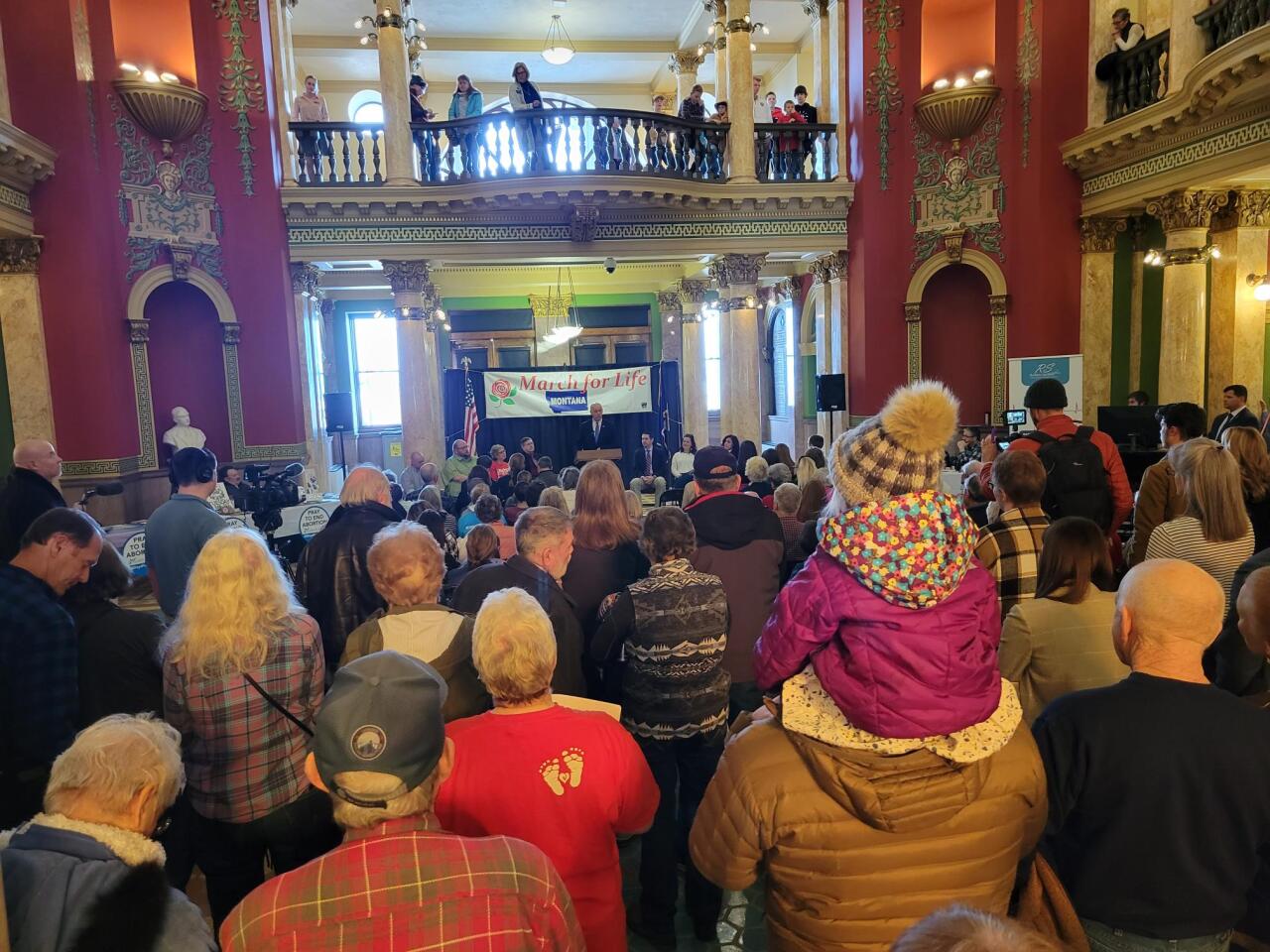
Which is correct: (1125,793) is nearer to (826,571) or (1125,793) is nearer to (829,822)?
(829,822)

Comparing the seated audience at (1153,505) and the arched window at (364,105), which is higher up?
the arched window at (364,105)

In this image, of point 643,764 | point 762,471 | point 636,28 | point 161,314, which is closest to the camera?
point 643,764

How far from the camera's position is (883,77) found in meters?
10.9

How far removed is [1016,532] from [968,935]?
265 cm

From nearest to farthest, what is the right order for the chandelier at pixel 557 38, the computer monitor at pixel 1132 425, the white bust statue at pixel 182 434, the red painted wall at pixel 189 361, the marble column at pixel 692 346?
the computer monitor at pixel 1132 425, the white bust statue at pixel 182 434, the red painted wall at pixel 189 361, the chandelier at pixel 557 38, the marble column at pixel 692 346

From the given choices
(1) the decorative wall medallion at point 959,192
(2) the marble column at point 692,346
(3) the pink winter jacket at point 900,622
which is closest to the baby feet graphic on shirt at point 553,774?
(3) the pink winter jacket at point 900,622

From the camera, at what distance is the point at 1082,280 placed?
10.3 meters

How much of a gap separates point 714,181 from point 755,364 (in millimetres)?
2635

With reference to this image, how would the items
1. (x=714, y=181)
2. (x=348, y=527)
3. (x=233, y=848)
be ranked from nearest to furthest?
(x=233, y=848), (x=348, y=527), (x=714, y=181)

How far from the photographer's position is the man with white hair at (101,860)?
1.23 metres

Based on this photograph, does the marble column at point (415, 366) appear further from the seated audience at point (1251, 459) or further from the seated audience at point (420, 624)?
the seated audience at point (1251, 459)

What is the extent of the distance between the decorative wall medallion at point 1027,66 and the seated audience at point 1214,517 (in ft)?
27.9

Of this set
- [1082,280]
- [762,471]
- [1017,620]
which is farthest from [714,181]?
[1017,620]

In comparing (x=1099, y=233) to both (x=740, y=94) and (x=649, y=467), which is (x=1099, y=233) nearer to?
(x=740, y=94)
